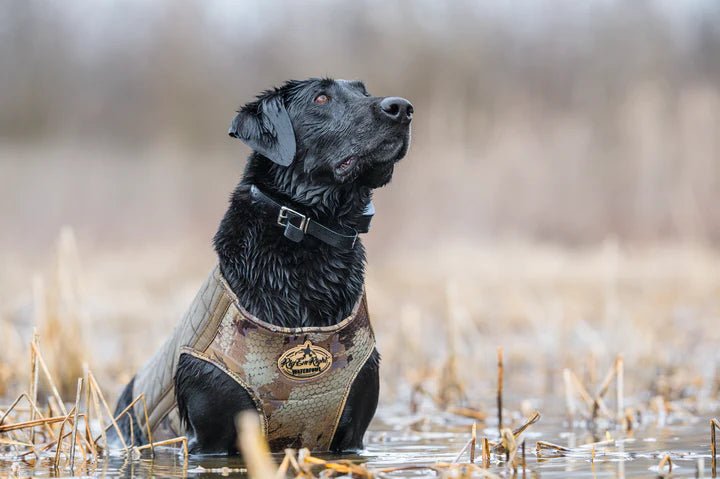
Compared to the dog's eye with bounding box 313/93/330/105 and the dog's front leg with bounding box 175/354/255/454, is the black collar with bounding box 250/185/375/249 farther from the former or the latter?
the dog's front leg with bounding box 175/354/255/454

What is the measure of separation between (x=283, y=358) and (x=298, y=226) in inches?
23.2

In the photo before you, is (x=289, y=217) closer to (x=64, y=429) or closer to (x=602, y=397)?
(x=64, y=429)

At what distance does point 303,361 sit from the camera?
13.0 feet

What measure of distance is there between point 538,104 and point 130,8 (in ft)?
39.8

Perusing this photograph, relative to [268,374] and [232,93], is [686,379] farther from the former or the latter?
[232,93]

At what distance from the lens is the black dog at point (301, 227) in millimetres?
4027

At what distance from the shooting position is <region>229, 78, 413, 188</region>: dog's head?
423 cm

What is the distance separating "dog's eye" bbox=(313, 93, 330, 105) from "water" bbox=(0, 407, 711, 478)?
1.60 m

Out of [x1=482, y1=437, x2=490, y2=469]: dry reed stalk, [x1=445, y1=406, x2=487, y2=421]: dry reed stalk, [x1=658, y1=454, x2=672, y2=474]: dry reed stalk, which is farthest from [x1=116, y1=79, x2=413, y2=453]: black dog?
[x1=445, y1=406, x2=487, y2=421]: dry reed stalk

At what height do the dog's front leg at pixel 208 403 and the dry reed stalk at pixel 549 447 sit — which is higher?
the dog's front leg at pixel 208 403

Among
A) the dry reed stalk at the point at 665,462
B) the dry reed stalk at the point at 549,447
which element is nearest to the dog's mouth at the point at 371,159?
the dry reed stalk at the point at 549,447

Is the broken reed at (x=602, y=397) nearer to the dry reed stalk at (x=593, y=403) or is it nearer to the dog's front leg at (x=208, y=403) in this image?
the dry reed stalk at (x=593, y=403)

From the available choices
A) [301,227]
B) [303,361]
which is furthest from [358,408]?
[301,227]

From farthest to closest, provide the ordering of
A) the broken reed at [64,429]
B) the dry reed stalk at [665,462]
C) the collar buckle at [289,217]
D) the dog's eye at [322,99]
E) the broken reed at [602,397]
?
the broken reed at [602,397]
the dog's eye at [322,99]
the collar buckle at [289,217]
the broken reed at [64,429]
the dry reed stalk at [665,462]
